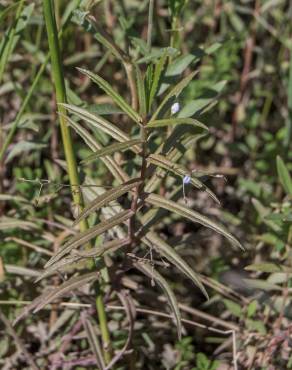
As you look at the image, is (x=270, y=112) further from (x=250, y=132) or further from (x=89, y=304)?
(x=89, y=304)

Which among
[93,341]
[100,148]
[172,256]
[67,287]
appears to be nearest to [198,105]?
[100,148]

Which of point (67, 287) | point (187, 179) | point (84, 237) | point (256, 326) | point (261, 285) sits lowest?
point (256, 326)

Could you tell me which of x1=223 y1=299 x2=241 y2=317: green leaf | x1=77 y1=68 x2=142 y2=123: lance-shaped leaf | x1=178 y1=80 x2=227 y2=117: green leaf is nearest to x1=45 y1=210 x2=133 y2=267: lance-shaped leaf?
x1=77 y1=68 x2=142 y2=123: lance-shaped leaf

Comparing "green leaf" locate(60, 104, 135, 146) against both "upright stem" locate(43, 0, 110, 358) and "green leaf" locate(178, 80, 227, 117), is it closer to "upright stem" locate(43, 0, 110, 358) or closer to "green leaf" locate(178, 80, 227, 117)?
"upright stem" locate(43, 0, 110, 358)

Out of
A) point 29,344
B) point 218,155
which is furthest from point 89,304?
point 218,155

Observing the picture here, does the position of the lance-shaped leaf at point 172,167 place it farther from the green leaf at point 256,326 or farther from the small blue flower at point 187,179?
the green leaf at point 256,326

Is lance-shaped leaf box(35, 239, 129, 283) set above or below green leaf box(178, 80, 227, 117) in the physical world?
below

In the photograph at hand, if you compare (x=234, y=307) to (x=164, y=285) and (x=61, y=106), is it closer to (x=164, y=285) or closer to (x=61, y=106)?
(x=164, y=285)
